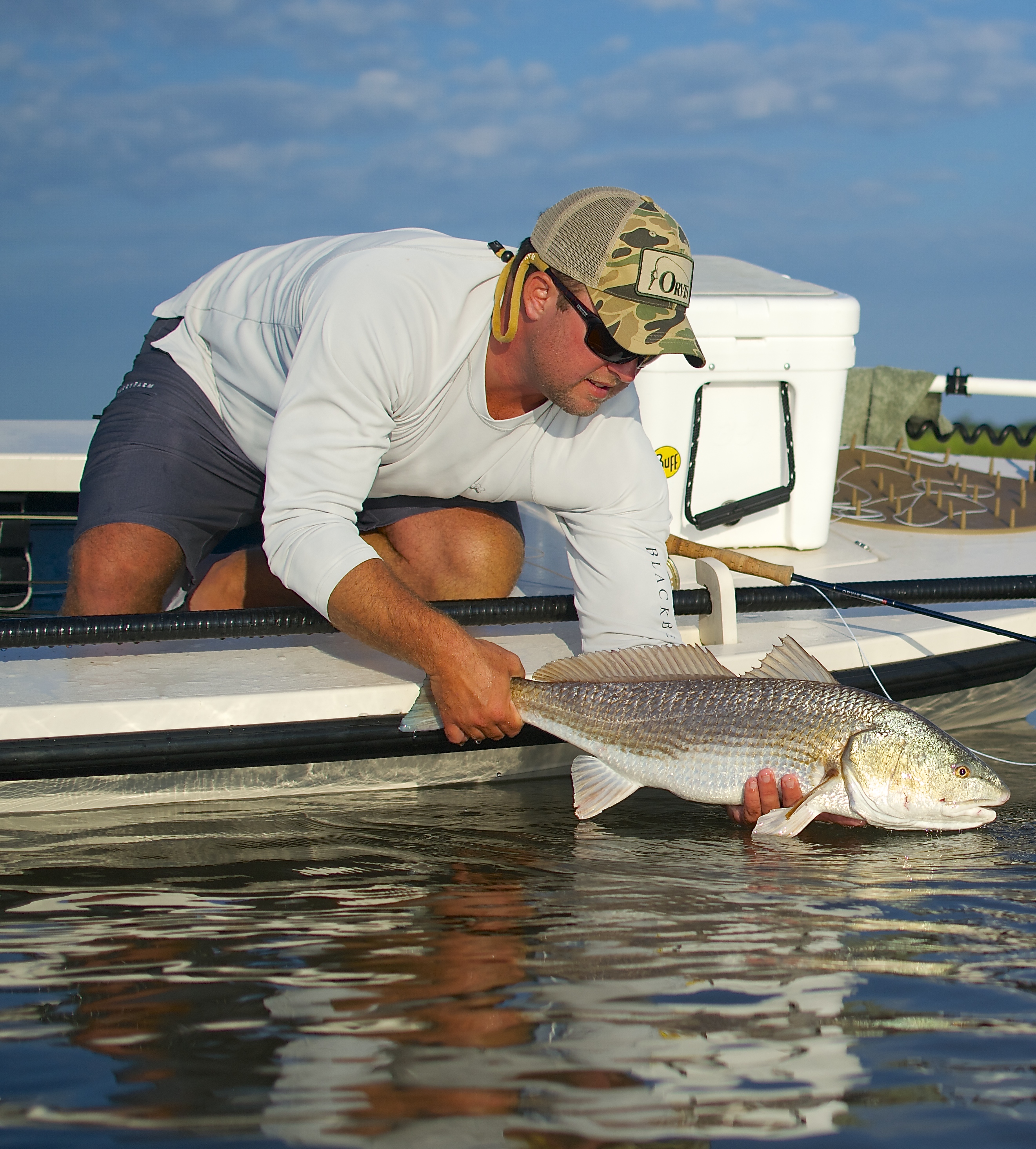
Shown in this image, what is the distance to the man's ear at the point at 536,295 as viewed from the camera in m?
3.25

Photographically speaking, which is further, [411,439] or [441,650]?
[411,439]

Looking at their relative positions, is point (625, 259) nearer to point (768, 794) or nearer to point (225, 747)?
point (768, 794)

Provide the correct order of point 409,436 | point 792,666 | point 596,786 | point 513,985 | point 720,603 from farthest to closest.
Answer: point 720,603 → point 409,436 → point 792,666 → point 596,786 → point 513,985

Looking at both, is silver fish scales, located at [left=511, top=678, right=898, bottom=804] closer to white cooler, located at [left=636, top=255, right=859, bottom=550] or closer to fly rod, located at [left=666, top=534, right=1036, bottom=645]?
fly rod, located at [left=666, top=534, right=1036, bottom=645]

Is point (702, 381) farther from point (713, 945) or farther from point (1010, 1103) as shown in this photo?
point (1010, 1103)

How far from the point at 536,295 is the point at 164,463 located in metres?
1.41

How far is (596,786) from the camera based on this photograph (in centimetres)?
322

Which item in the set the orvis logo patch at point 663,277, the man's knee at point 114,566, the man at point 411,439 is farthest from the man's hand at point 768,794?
the man's knee at point 114,566

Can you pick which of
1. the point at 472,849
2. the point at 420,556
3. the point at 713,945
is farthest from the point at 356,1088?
the point at 420,556

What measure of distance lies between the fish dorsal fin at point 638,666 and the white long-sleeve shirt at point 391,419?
33cm

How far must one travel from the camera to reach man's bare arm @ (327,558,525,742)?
3057 millimetres

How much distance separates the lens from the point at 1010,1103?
173cm

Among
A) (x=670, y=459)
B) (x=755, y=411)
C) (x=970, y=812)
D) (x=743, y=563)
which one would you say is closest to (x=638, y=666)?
(x=970, y=812)

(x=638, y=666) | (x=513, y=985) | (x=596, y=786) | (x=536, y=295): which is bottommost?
(x=513, y=985)
